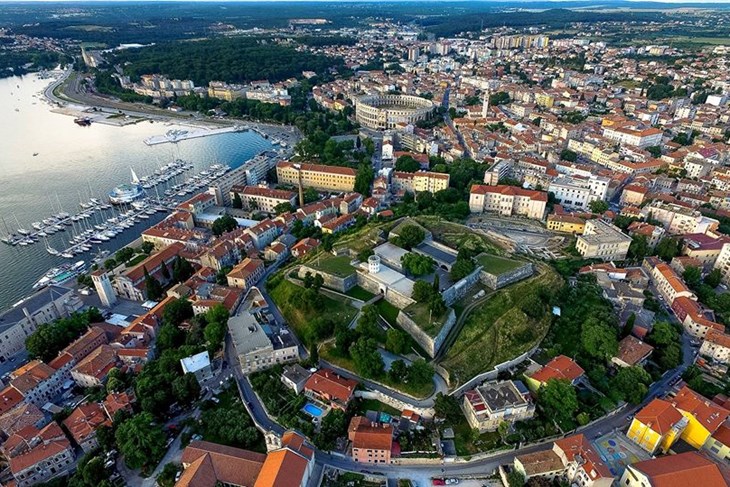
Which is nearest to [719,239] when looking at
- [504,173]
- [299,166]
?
[504,173]

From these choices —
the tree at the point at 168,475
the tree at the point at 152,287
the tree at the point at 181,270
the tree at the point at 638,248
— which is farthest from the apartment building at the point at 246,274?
the tree at the point at 638,248

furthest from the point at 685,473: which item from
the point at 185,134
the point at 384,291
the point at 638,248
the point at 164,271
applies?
the point at 185,134

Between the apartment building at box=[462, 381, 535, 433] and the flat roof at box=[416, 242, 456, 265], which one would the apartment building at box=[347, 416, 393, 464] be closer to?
the apartment building at box=[462, 381, 535, 433]

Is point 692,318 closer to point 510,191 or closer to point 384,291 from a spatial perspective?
point 510,191

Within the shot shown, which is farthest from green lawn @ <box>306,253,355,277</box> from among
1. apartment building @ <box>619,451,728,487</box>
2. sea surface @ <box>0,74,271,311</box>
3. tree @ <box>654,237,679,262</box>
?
tree @ <box>654,237,679,262</box>

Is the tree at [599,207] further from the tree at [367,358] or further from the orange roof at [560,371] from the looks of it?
the tree at [367,358]

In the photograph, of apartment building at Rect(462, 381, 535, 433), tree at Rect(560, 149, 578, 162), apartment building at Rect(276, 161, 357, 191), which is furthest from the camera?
tree at Rect(560, 149, 578, 162)
